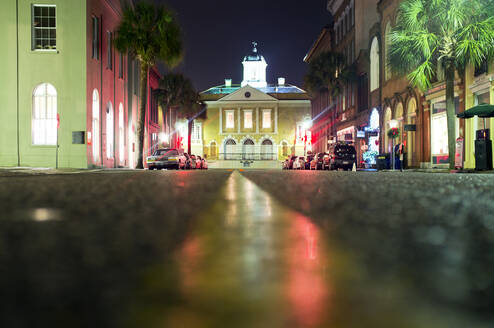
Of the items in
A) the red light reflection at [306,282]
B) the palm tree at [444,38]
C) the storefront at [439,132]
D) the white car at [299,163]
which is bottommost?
the red light reflection at [306,282]

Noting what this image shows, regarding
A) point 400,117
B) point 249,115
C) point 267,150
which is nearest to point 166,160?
point 400,117

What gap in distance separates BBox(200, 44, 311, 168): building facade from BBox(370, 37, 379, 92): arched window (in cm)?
4514

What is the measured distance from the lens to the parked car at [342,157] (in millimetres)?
36500

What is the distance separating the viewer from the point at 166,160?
34969mm

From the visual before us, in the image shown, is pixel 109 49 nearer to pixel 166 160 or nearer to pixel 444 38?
pixel 166 160

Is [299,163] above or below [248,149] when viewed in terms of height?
below

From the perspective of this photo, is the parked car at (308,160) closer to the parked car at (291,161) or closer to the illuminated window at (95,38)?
the parked car at (291,161)

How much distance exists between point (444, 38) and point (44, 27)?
23693 mm

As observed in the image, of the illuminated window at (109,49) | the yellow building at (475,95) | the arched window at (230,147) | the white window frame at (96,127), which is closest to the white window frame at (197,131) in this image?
the arched window at (230,147)

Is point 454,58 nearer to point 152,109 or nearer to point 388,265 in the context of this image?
point 388,265

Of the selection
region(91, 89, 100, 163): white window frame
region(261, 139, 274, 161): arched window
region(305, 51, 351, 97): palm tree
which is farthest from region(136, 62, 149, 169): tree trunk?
region(261, 139, 274, 161): arched window

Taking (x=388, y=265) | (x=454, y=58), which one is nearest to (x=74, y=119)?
(x=454, y=58)

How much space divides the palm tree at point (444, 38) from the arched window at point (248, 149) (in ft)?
225

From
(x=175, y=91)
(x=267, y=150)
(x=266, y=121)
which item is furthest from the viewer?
(x=267, y=150)
